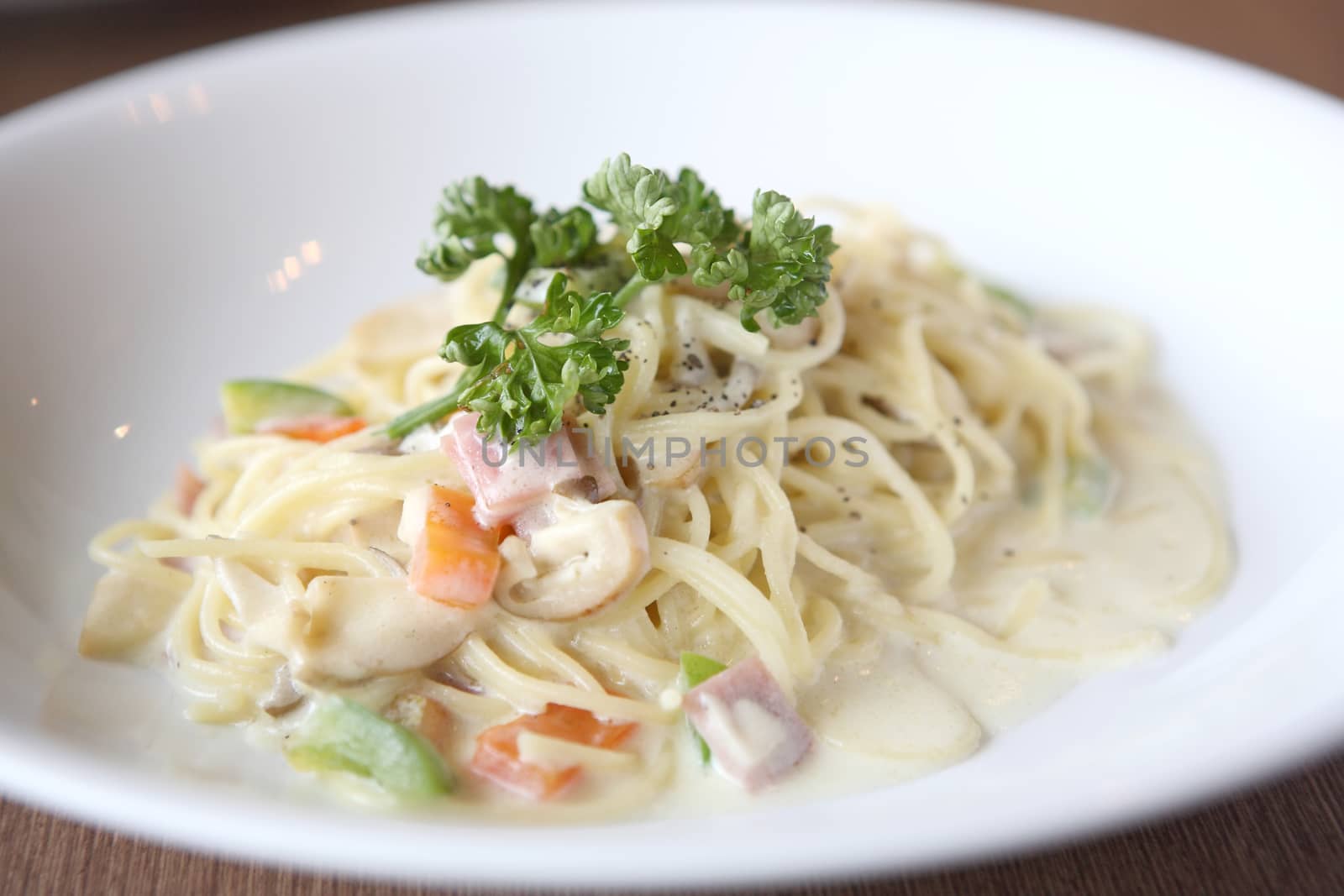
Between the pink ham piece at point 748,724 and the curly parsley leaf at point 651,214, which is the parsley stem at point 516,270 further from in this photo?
the pink ham piece at point 748,724

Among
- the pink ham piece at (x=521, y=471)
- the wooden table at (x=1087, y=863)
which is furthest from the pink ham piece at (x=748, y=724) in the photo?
the pink ham piece at (x=521, y=471)

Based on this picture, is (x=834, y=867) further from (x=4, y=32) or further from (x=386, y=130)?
(x=4, y=32)

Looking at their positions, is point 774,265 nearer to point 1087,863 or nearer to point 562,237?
point 562,237

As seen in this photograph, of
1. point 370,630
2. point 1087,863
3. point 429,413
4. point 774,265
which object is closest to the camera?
point 1087,863

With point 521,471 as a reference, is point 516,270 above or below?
above

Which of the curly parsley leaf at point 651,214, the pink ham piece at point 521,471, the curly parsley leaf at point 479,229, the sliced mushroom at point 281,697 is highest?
the curly parsley leaf at point 651,214

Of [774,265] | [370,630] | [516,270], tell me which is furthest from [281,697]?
[774,265]

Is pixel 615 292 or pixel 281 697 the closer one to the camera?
pixel 281 697

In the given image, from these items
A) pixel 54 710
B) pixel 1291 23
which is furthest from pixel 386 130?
pixel 1291 23
